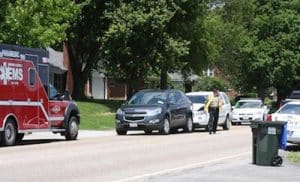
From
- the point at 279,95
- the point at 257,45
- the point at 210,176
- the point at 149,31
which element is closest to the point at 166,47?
the point at 149,31

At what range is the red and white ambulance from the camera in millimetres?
20984

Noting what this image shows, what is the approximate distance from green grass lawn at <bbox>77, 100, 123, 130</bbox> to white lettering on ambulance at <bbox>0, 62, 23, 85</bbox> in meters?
11.9

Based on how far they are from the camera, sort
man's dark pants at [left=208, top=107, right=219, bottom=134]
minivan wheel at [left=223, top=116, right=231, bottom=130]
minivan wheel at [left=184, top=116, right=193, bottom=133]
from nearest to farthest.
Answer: man's dark pants at [left=208, top=107, right=219, bottom=134] < minivan wheel at [left=184, top=116, right=193, bottom=133] < minivan wheel at [left=223, top=116, right=231, bottom=130]

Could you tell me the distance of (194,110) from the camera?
31562mm

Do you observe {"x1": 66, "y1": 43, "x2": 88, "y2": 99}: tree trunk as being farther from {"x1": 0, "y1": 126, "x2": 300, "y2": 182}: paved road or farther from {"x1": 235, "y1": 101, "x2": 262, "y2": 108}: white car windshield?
{"x1": 0, "y1": 126, "x2": 300, "y2": 182}: paved road

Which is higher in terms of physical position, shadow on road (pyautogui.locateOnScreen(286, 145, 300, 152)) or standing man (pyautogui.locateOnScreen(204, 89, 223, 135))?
standing man (pyautogui.locateOnScreen(204, 89, 223, 135))

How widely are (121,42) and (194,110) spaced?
15.1m

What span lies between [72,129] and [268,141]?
1048 centimetres

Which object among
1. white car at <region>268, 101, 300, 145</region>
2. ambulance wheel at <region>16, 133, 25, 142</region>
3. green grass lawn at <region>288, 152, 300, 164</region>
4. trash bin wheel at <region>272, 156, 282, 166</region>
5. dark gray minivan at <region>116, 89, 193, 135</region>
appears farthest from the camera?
dark gray minivan at <region>116, 89, 193, 135</region>

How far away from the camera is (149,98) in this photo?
2861 cm

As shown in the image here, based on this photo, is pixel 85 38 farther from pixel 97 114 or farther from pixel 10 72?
pixel 10 72

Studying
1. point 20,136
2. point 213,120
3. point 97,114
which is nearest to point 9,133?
point 20,136

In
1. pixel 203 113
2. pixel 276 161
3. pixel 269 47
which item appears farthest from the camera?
pixel 269 47

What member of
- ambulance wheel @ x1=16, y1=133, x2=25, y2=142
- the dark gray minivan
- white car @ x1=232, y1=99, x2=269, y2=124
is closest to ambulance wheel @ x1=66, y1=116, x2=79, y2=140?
ambulance wheel @ x1=16, y1=133, x2=25, y2=142
